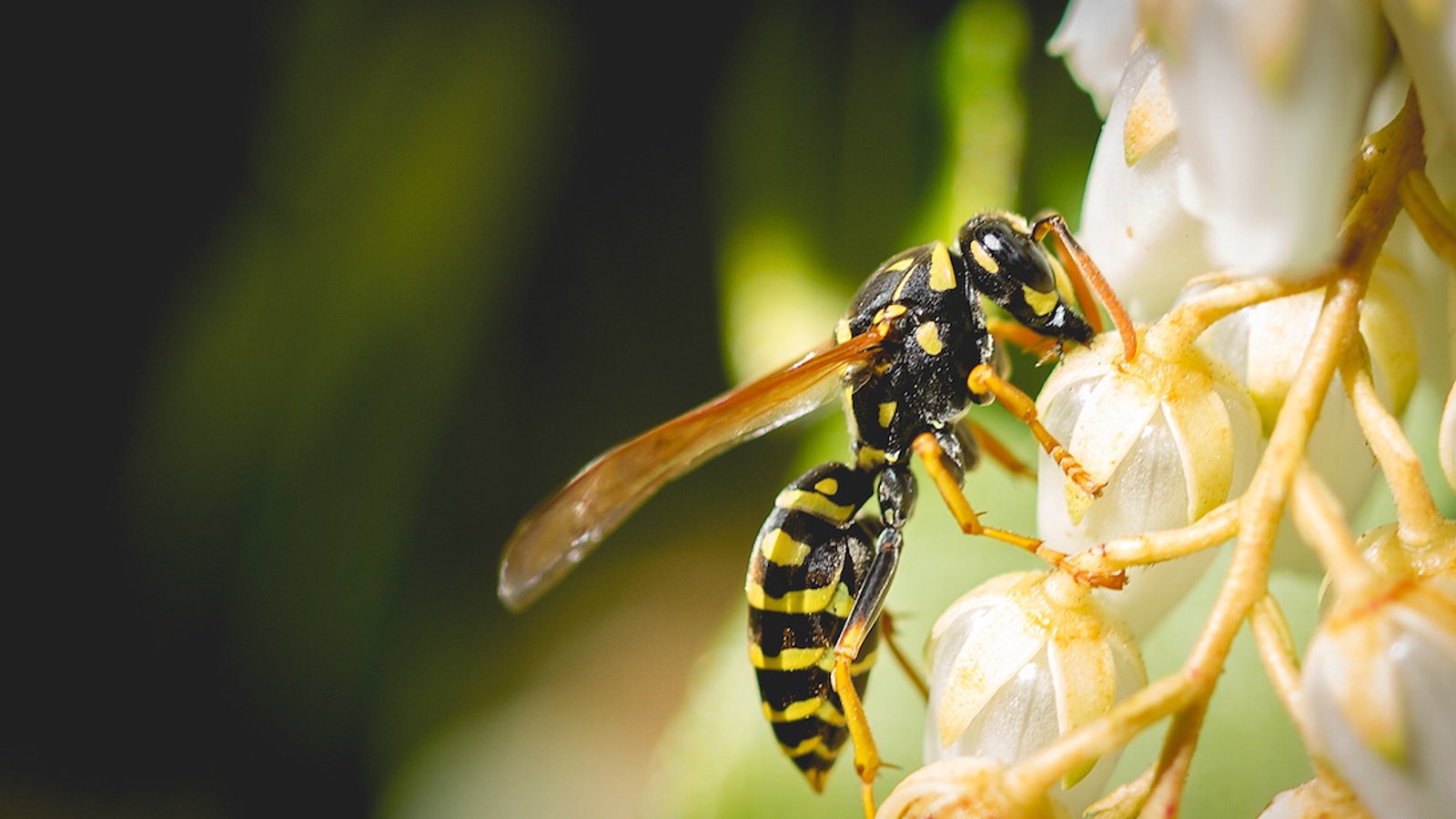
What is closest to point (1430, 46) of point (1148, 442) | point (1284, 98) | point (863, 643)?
point (1284, 98)

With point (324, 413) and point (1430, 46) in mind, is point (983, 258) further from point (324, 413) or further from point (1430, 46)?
point (324, 413)

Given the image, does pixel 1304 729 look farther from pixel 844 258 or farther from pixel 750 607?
A: pixel 844 258

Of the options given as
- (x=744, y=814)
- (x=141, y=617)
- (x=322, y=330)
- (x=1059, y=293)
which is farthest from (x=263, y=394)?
(x=1059, y=293)

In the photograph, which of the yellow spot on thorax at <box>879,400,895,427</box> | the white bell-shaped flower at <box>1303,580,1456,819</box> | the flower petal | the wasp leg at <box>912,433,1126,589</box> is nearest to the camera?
the white bell-shaped flower at <box>1303,580,1456,819</box>

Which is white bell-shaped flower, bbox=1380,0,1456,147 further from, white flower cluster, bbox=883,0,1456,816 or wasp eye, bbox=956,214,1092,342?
wasp eye, bbox=956,214,1092,342

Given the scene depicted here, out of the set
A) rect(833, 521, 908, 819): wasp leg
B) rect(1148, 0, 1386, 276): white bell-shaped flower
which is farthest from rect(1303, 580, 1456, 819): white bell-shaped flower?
rect(833, 521, 908, 819): wasp leg

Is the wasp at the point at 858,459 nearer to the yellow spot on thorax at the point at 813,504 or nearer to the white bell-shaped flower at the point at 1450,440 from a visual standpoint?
the yellow spot on thorax at the point at 813,504

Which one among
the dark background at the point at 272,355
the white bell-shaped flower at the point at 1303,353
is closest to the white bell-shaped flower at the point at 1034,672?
the white bell-shaped flower at the point at 1303,353
